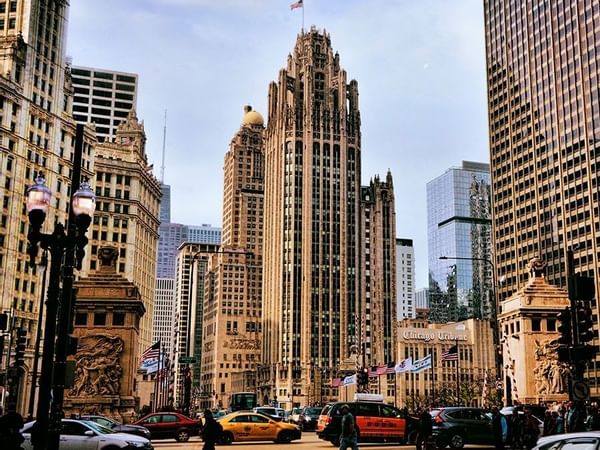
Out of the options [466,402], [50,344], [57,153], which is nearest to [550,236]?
[466,402]

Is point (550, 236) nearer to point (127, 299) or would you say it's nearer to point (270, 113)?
point (270, 113)

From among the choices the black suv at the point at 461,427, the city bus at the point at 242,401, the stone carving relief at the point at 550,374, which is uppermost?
the stone carving relief at the point at 550,374

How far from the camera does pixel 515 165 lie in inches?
5787

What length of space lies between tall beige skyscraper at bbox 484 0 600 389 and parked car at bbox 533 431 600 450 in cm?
11763

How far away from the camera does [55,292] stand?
55.4 feet

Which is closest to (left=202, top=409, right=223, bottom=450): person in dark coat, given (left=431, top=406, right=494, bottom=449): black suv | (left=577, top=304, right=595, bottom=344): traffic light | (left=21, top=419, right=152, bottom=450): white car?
(left=21, top=419, right=152, bottom=450): white car

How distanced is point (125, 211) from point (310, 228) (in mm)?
49447

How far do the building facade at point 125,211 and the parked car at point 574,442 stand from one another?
354 feet

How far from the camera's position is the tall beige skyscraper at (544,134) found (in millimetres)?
129875

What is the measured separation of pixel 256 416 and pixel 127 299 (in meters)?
12.7

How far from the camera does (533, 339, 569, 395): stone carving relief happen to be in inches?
1794

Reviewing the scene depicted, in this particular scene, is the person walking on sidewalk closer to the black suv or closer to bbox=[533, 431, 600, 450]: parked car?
the black suv

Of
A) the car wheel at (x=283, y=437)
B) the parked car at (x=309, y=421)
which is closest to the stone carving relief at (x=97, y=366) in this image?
the car wheel at (x=283, y=437)

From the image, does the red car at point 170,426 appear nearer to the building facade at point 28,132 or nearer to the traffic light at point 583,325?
the traffic light at point 583,325
